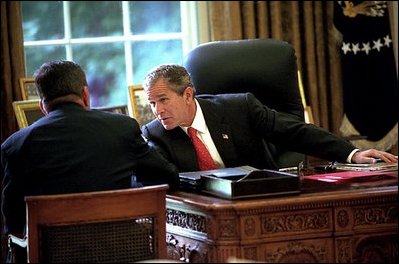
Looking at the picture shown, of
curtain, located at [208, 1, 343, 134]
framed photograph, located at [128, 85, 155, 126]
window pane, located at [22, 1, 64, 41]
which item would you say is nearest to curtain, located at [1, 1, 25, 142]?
window pane, located at [22, 1, 64, 41]

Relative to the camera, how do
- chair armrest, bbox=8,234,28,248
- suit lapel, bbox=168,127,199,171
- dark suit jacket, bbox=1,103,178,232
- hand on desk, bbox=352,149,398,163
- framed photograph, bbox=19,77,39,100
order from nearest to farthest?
dark suit jacket, bbox=1,103,178,232
chair armrest, bbox=8,234,28,248
hand on desk, bbox=352,149,398,163
suit lapel, bbox=168,127,199,171
framed photograph, bbox=19,77,39,100

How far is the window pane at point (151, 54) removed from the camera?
6.20m

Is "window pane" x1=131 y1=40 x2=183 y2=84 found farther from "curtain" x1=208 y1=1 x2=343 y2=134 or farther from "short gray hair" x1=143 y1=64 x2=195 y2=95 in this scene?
"short gray hair" x1=143 y1=64 x2=195 y2=95

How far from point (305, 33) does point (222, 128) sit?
239 cm

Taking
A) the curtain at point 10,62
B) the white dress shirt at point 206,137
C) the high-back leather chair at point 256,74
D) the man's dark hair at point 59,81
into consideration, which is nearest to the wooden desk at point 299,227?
the man's dark hair at point 59,81

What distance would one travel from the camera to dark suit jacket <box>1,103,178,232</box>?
3.02m

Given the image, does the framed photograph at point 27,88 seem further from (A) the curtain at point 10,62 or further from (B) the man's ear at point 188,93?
(B) the man's ear at point 188,93

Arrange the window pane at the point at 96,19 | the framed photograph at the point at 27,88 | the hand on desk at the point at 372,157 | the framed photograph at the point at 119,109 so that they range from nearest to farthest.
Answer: the hand on desk at the point at 372,157, the framed photograph at the point at 27,88, the framed photograph at the point at 119,109, the window pane at the point at 96,19

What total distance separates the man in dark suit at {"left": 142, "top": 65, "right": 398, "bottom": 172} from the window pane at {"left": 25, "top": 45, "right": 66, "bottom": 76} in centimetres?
210

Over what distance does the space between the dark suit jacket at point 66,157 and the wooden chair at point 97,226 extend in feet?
0.63

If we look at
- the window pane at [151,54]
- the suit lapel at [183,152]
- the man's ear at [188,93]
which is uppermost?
the window pane at [151,54]

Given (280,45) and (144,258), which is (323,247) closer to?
(144,258)

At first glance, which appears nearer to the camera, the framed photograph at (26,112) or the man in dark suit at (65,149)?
the man in dark suit at (65,149)

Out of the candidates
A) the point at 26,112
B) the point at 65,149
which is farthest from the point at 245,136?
the point at 26,112
